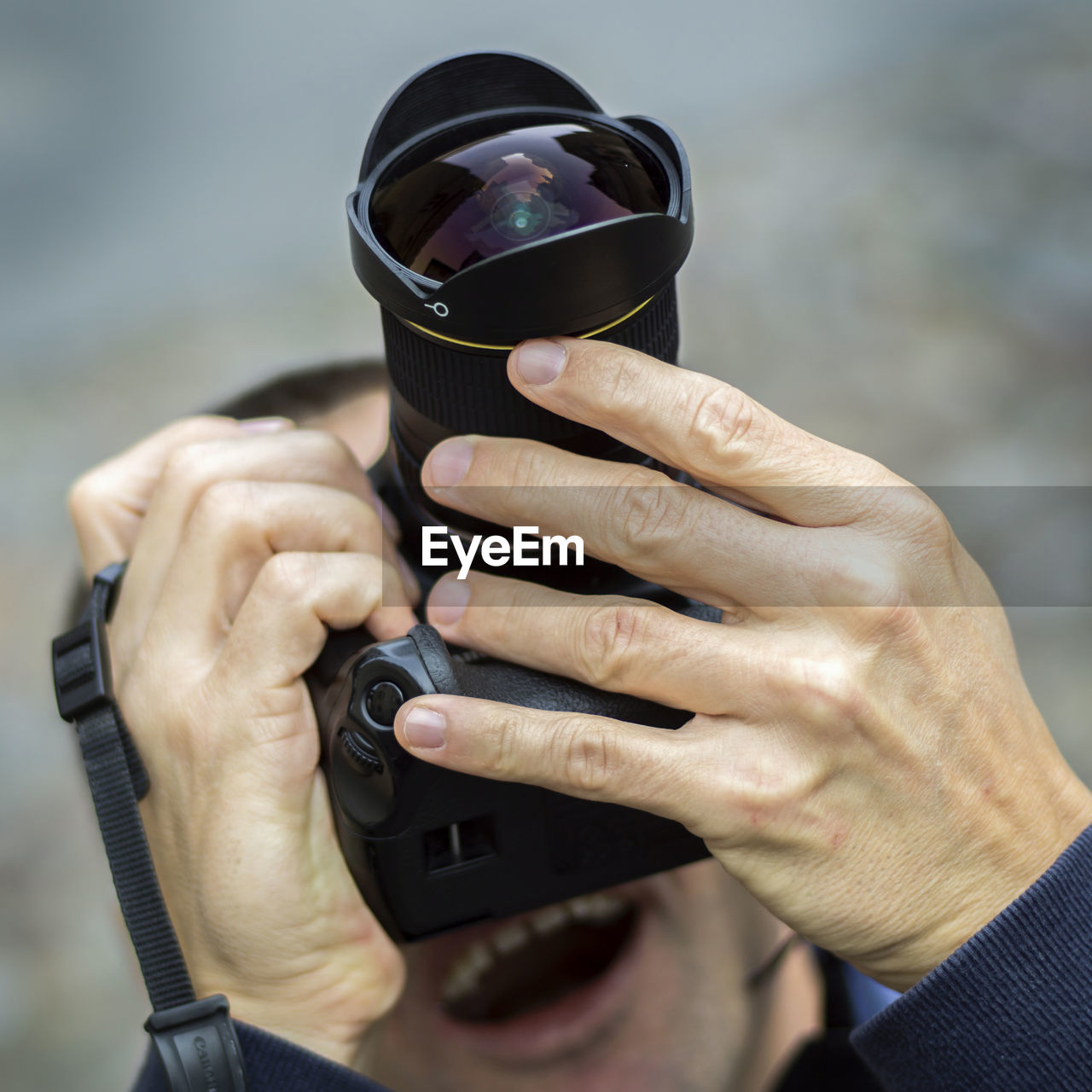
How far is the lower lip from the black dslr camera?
39 cm

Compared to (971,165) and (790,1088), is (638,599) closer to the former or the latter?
(790,1088)

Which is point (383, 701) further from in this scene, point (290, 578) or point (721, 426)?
point (721, 426)

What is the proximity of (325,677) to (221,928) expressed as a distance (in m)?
0.15

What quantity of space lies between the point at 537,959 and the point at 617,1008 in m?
0.12

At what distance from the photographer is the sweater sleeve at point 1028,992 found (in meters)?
0.56

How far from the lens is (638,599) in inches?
22.9

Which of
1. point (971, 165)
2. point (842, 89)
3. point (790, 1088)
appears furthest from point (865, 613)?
point (842, 89)

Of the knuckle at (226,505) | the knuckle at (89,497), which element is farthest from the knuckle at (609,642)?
the knuckle at (89,497)

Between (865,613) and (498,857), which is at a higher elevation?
(865,613)

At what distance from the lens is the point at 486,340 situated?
1.74ft

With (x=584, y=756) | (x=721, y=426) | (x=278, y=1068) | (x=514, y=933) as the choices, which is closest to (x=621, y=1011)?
(x=514, y=933)

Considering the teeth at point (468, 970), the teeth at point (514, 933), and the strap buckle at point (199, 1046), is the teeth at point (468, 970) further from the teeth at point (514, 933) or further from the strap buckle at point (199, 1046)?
the strap buckle at point (199, 1046)

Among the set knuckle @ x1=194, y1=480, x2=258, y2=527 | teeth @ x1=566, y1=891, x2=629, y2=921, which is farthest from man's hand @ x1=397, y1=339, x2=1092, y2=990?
teeth @ x1=566, y1=891, x2=629, y2=921

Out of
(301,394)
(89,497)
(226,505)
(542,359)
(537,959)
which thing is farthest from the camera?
(537,959)
